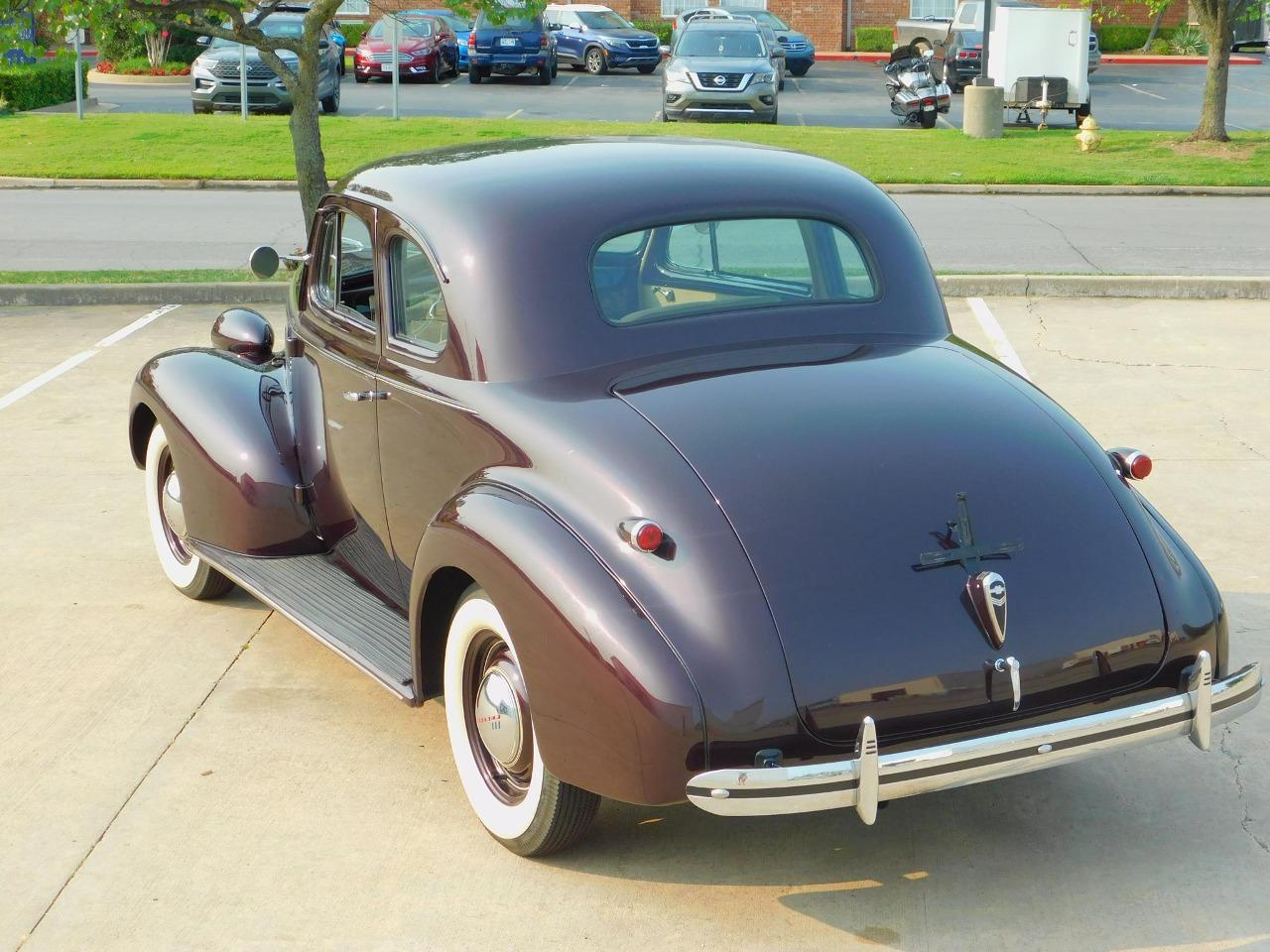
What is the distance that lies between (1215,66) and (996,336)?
11.6 meters

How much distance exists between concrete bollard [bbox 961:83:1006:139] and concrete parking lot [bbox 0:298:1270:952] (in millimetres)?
17322

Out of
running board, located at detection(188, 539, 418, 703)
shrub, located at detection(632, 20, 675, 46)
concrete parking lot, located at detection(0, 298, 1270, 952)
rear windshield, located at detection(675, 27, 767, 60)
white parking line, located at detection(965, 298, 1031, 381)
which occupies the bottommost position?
concrete parking lot, located at detection(0, 298, 1270, 952)

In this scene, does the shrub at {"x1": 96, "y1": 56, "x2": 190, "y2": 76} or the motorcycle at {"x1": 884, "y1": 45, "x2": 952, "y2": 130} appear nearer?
the motorcycle at {"x1": 884, "y1": 45, "x2": 952, "y2": 130}

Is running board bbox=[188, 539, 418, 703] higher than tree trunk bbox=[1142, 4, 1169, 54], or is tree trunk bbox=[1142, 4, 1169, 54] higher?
tree trunk bbox=[1142, 4, 1169, 54]

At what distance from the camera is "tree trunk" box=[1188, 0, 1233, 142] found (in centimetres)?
1922

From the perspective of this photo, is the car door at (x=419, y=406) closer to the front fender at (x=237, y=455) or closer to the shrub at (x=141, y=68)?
the front fender at (x=237, y=455)

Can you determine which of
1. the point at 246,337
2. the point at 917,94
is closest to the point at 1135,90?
the point at 917,94

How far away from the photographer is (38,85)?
27.1 meters

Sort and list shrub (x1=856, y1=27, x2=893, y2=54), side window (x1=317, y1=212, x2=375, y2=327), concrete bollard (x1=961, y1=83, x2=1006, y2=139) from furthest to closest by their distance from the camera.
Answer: shrub (x1=856, y1=27, x2=893, y2=54), concrete bollard (x1=961, y1=83, x2=1006, y2=139), side window (x1=317, y1=212, x2=375, y2=327)

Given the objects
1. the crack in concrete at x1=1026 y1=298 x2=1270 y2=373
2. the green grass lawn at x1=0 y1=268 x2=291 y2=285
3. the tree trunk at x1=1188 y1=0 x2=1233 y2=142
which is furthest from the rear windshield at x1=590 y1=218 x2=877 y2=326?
the tree trunk at x1=1188 y1=0 x2=1233 y2=142

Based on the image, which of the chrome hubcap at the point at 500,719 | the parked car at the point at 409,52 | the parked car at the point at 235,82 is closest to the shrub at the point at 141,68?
the parked car at the point at 409,52

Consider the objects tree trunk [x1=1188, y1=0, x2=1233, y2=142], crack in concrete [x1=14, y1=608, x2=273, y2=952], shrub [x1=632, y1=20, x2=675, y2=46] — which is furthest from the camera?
shrub [x1=632, y1=20, x2=675, y2=46]

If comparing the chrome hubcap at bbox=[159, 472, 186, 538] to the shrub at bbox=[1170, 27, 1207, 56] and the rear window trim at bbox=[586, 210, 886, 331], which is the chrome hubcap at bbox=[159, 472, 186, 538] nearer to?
the rear window trim at bbox=[586, 210, 886, 331]

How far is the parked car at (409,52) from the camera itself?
33.9 metres
